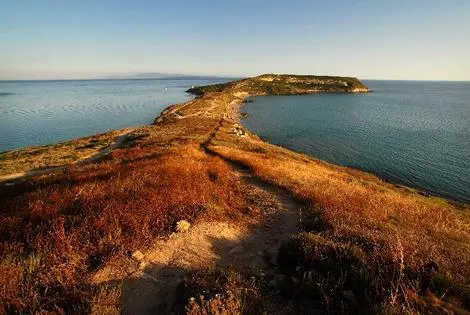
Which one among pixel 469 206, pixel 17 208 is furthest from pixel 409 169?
pixel 17 208

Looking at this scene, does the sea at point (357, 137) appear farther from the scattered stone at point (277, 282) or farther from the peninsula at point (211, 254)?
the scattered stone at point (277, 282)

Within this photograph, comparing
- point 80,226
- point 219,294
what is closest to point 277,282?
point 219,294

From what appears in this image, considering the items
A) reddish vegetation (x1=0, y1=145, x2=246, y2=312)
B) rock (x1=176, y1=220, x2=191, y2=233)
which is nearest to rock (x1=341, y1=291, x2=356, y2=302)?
reddish vegetation (x1=0, y1=145, x2=246, y2=312)

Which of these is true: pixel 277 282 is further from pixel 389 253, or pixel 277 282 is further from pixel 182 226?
pixel 182 226

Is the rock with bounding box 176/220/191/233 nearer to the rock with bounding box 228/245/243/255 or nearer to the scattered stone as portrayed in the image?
the rock with bounding box 228/245/243/255

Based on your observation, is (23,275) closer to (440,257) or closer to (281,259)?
(281,259)

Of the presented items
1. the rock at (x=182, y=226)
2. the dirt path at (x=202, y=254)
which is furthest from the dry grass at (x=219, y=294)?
the rock at (x=182, y=226)
